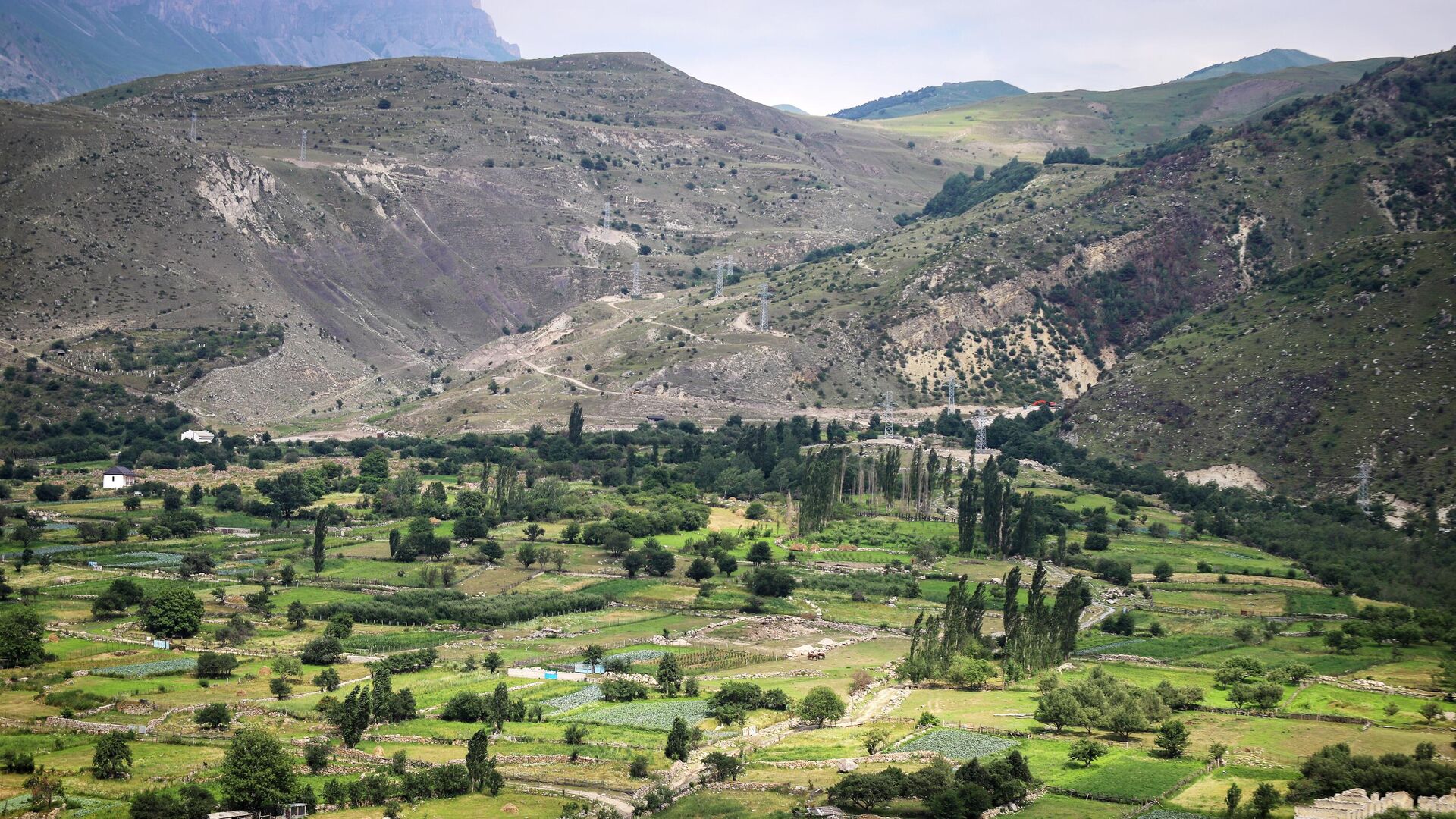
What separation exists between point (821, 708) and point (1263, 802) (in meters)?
20.4

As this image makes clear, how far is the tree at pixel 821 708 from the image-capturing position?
64125mm

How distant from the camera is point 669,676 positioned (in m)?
69.8

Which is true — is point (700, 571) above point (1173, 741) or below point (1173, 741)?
above

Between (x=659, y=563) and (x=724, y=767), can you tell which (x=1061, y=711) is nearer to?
(x=724, y=767)

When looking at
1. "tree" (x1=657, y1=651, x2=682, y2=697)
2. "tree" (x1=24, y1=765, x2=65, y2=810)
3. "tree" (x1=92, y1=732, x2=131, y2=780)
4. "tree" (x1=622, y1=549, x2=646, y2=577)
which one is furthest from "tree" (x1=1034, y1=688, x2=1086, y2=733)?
"tree" (x1=622, y1=549, x2=646, y2=577)

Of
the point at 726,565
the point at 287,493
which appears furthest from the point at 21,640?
the point at 287,493

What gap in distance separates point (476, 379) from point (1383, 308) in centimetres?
9691

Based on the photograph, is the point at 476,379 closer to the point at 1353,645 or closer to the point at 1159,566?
the point at 1159,566

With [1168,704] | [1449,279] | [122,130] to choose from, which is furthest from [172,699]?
[122,130]

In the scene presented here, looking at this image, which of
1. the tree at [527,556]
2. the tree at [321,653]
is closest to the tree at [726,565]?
the tree at [527,556]

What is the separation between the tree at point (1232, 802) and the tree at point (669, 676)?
27.2 metres

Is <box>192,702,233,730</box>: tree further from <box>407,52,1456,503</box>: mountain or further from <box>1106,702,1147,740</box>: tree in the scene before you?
<box>407,52,1456,503</box>: mountain

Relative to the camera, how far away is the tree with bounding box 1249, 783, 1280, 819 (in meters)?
48.9

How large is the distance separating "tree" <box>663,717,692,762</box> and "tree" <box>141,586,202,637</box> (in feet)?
102
